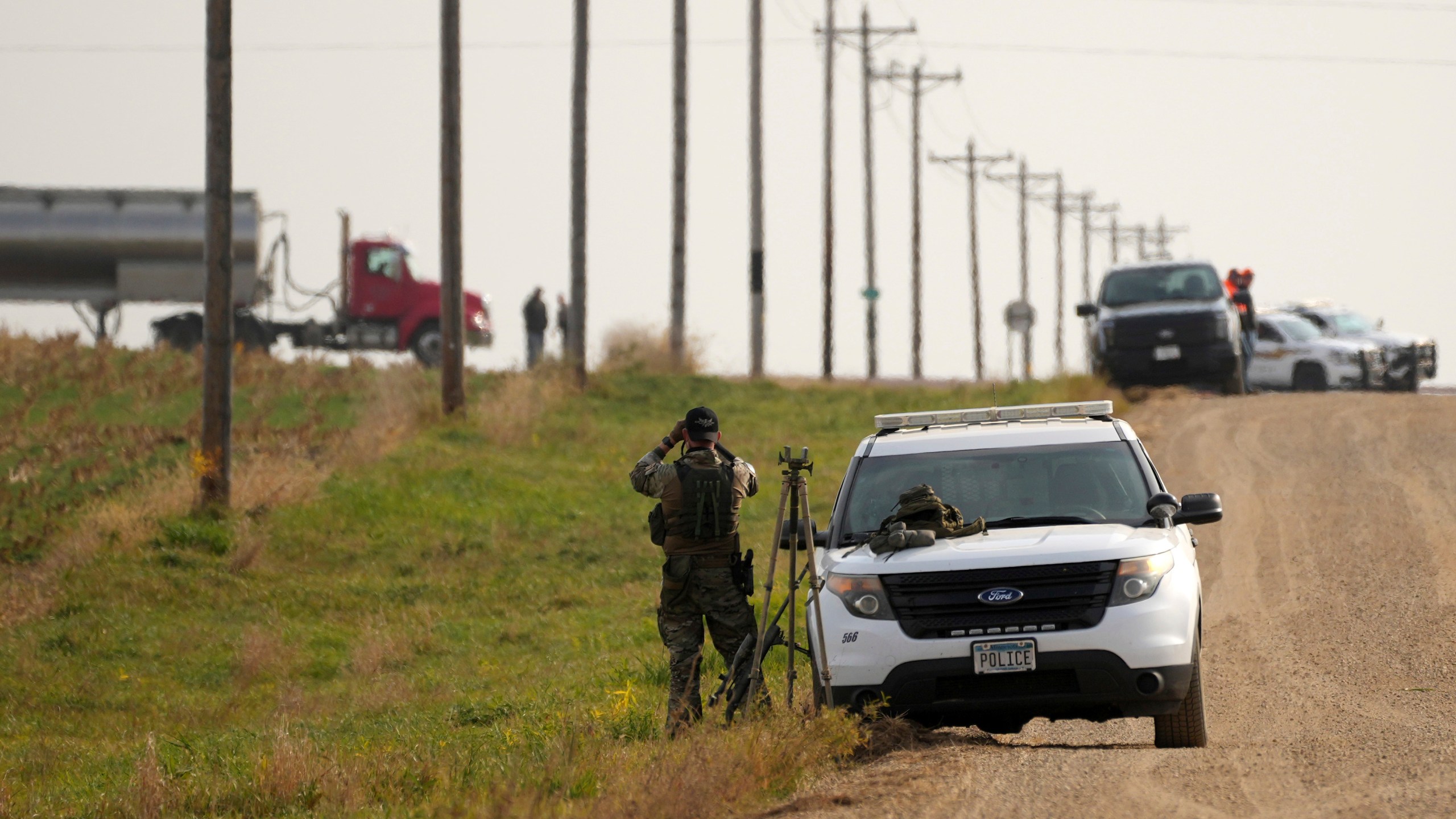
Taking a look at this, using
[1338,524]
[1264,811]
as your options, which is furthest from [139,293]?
[1264,811]

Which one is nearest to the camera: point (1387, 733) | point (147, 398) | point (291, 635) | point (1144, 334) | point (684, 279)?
point (1387, 733)

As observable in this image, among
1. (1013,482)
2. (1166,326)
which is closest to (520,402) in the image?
(1166,326)

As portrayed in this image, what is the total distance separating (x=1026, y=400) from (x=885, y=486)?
18748 millimetres

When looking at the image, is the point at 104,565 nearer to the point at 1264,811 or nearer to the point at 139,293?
the point at 1264,811

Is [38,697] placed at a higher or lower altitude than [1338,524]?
lower

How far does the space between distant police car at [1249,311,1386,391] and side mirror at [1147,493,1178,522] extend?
2553cm

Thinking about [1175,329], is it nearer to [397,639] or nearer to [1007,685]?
[397,639]

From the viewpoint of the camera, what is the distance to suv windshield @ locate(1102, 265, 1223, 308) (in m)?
27.5

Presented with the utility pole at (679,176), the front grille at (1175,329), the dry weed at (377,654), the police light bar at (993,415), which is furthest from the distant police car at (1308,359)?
the police light bar at (993,415)

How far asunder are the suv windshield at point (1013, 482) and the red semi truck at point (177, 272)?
31309mm

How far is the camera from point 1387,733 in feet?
30.8

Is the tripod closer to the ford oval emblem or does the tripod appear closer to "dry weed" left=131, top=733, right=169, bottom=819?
the ford oval emblem

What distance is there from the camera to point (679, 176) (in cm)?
3581

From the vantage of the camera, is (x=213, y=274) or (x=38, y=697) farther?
(x=213, y=274)
